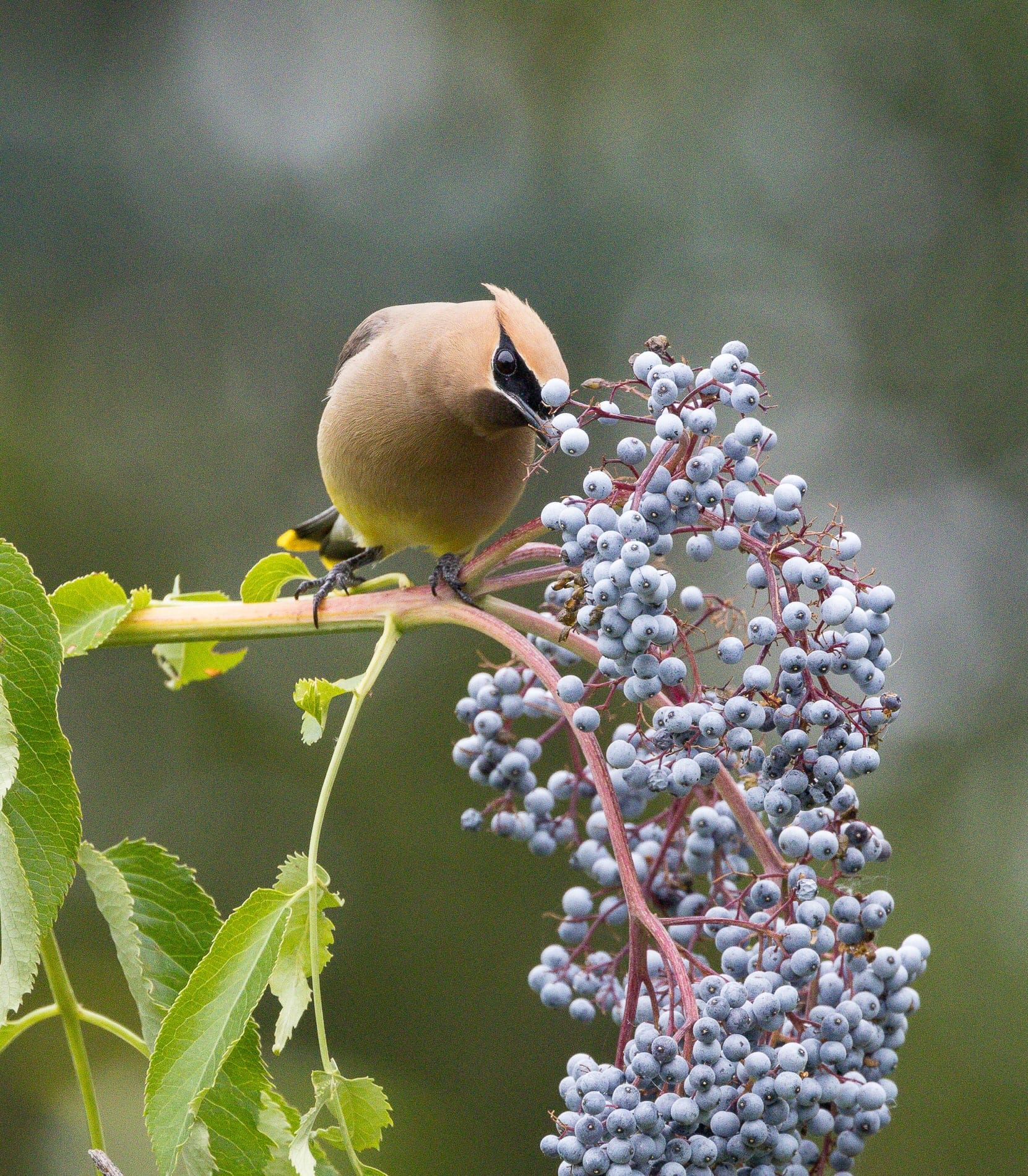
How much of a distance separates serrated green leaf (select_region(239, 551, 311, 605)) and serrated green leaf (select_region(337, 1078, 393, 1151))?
3.03 ft

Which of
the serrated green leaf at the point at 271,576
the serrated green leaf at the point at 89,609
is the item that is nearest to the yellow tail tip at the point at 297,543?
the serrated green leaf at the point at 271,576

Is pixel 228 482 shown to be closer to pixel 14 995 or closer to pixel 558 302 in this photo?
pixel 558 302

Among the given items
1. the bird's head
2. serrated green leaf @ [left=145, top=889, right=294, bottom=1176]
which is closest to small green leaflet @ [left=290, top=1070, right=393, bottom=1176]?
serrated green leaf @ [left=145, top=889, right=294, bottom=1176]

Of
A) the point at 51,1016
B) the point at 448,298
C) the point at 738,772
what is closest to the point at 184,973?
the point at 51,1016

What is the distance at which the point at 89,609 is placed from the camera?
1992mm

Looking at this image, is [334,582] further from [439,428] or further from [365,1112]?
[365,1112]

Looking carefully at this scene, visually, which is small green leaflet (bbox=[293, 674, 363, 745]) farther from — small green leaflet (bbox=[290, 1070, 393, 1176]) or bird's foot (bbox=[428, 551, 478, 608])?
small green leaflet (bbox=[290, 1070, 393, 1176])

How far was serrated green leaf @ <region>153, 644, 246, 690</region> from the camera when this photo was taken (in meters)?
2.37

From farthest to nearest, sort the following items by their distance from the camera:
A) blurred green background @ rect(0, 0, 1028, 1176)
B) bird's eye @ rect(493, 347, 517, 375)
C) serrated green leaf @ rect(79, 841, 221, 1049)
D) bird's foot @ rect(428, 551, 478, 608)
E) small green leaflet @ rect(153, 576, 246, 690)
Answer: blurred green background @ rect(0, 0, 1028, 1176) < bird's eye @ rect(493, 347, 517, 375) < small green leaflet @ rect(153, 576, 246, 690) < bird's foot @ rect(428, 551, 478, 608) < serrated green leaf @ rect(79, 841, 221, 1049)

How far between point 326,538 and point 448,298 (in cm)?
285

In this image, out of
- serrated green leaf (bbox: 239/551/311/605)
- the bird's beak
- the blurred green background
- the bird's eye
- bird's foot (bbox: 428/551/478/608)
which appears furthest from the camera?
the blurred green background

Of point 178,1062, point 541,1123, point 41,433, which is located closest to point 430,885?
point 541,1123

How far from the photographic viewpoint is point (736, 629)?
2.04 meters

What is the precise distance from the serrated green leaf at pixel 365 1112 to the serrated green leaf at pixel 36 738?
400mm
